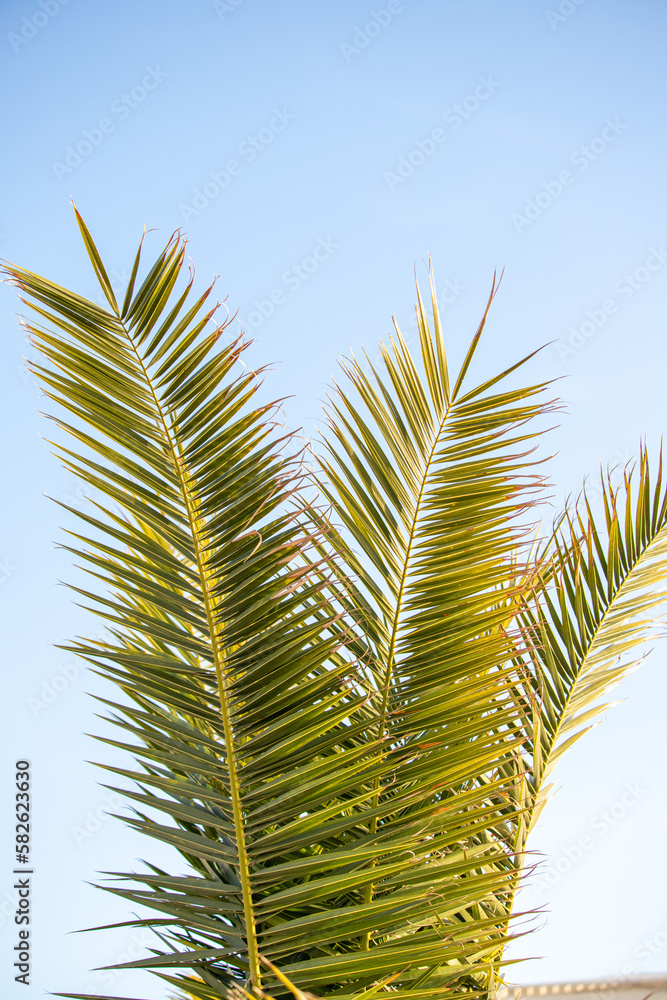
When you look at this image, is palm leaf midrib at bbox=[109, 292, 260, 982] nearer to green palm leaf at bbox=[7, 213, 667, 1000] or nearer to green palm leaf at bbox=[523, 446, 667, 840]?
green palm leaf at bbox=[7, 213, 667, 1000]

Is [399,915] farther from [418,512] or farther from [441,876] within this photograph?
[418,512]

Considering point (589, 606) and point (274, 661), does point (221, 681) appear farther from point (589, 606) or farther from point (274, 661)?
point (589, 606)

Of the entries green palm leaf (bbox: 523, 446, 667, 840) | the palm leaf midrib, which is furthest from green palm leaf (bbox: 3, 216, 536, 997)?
green palm leaf (bbox: 523, 446, 667, 840)

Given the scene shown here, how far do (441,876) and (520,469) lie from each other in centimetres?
76

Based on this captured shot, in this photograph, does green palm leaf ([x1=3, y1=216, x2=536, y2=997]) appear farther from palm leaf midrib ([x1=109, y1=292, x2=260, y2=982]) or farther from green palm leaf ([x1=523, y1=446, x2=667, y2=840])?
green palm leaf ([x1=523, y1=446, x2=667, y2=840])

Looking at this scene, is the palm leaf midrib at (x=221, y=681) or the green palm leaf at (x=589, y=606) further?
the green palm leaf at (x=589, y=606)

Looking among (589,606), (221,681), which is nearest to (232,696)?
(221,681)

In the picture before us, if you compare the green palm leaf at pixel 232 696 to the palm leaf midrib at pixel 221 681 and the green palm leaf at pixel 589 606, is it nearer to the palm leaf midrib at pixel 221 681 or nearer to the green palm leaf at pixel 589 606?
the palm leaf midrib at pixel 221 681

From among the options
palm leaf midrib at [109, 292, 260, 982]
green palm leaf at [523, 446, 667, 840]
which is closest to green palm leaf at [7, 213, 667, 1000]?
palm leaf midrib at [109, 292, 260, 982]

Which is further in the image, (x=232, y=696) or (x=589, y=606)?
(x=589, y=606)

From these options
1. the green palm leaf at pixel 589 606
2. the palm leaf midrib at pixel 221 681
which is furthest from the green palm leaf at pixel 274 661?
the green palm leaf at pixel 589 606

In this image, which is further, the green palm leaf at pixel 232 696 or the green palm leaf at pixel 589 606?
the green palm leaf at pixel 589 606

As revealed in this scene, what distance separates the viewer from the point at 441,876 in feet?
3.76

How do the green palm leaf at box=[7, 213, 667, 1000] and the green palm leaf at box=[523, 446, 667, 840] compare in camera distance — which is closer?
the green palm leaf at box=[7, 213, 667, 1000]
